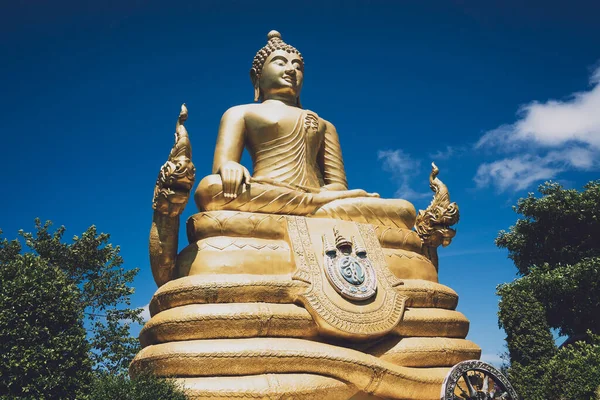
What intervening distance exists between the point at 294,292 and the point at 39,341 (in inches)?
161

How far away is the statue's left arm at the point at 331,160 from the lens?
Result: 410 inches

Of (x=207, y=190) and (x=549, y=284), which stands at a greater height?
(x=549, y=284)

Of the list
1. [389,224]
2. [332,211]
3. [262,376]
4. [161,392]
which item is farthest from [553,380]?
[161,392]

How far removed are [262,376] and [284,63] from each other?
622 cm

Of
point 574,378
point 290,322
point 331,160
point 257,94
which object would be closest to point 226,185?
point 290,322

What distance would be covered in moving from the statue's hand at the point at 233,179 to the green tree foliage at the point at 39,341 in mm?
3103

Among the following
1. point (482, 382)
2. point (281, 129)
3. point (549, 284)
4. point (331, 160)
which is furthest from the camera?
point (549, 284)

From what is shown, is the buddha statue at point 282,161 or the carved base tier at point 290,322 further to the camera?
the buddha statue at point 282,161

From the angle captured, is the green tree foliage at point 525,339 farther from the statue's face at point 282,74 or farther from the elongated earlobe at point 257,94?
the elongated earlobe at point 257,94

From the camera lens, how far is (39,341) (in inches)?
335

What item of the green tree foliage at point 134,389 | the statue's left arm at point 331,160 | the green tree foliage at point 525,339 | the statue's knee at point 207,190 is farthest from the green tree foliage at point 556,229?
the green tree foliage at point 134,389

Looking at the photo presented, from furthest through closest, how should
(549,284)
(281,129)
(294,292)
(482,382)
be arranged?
(549,284)
(281,129)
(294,292)
(482,382)

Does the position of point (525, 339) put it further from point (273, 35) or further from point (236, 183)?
point (273, 35)

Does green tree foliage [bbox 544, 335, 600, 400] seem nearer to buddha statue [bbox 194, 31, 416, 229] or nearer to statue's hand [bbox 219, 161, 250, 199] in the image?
buddha statue [bbox 194, 31, 416, 229]
